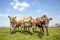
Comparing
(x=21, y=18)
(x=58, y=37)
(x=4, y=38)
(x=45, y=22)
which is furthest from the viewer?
(x=21, y=18)

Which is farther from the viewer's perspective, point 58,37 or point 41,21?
point 41,21

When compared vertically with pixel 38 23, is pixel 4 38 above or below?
below

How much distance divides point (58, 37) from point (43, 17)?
7.77 ft

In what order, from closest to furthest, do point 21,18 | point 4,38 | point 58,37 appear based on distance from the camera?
point 4,38, point 58,37, point 21,18

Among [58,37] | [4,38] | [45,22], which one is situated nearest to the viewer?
[4,38]

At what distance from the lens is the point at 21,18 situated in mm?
13711

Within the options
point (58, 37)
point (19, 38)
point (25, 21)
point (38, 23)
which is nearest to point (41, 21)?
point (38, 23)

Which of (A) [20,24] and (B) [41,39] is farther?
(A) [20,24]

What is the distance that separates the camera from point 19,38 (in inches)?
421

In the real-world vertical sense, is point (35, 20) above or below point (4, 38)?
above

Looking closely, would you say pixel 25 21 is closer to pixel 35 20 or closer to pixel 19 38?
pixel 35 20

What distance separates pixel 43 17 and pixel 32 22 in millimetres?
1008

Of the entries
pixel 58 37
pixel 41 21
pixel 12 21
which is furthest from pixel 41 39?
pixel 12 21

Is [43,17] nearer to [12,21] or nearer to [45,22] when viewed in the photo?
[45,22]
